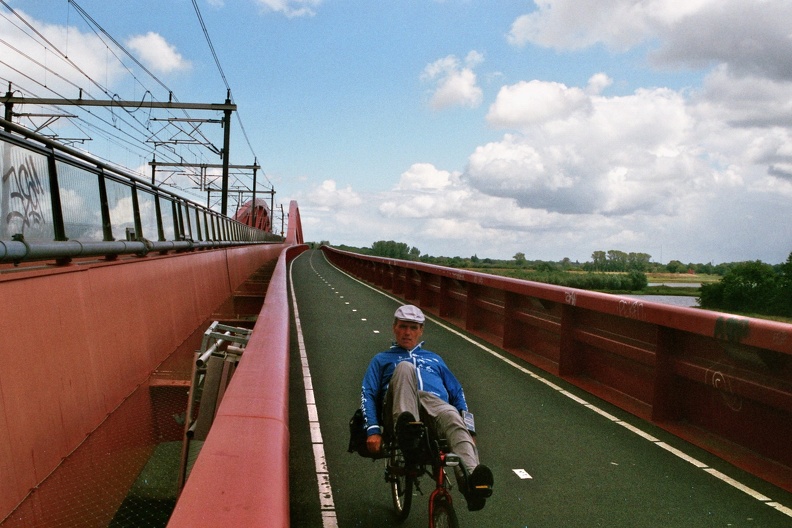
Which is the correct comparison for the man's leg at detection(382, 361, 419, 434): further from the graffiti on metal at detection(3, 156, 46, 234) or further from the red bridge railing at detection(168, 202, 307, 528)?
the graffiti on metal at detection(3, 156, 46, 234)

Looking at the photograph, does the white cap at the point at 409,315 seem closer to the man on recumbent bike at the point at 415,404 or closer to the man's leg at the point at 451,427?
the man on recumbent bike at the point at 415,404

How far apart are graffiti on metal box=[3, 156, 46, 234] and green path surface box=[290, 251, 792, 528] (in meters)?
3.18

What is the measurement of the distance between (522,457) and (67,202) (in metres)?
5.42

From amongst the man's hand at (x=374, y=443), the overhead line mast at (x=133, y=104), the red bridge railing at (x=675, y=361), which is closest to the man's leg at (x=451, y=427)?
the man's hand at (x=374, y=443)

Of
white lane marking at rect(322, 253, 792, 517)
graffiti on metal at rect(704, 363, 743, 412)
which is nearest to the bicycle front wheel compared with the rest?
white lane marking at rect(322, 253, 792, 517)

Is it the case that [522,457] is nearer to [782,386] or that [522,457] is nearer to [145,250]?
[782,386]

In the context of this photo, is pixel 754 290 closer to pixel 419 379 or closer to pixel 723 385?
pixel 723 385

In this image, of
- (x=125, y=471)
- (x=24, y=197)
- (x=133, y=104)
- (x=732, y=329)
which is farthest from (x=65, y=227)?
(x=133, y=104)

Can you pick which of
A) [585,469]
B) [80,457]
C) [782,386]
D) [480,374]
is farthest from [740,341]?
[80,457]

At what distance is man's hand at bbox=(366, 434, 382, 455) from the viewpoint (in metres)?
4.88

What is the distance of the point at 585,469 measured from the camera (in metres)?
6.65

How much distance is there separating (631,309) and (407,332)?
14.2 ft

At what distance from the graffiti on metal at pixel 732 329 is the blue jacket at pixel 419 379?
3.02 metres

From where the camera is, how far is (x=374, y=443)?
16.0ft
